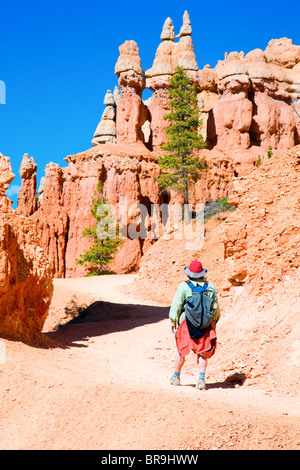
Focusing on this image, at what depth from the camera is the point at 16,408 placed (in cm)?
523

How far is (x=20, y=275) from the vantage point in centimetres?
762

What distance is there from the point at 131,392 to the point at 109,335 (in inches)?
264

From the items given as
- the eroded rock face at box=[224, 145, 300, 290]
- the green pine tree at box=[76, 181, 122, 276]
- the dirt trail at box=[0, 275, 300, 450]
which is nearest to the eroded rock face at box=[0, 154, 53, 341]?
the dirt trail at box=[0, 275, 300, 450]

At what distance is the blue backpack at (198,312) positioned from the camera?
5734mm

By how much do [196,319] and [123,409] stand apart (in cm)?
149

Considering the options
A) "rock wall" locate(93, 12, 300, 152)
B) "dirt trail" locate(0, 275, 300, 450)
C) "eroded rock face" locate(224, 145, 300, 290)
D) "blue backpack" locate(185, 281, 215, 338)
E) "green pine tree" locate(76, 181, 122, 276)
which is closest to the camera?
"dirt trail" locate(0, 275, 300, 450)

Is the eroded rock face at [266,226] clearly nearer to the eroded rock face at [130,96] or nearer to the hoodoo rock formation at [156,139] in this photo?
the hoodoo rock formation at [156,139]

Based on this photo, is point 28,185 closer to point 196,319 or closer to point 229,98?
point 229,98

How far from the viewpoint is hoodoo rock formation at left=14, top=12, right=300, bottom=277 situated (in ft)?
112

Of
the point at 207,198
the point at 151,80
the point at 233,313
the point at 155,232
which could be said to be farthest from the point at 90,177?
the point at 233,313

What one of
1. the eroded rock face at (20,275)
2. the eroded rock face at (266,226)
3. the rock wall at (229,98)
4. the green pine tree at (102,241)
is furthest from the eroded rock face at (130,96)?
the eroded rock face at (20,275)

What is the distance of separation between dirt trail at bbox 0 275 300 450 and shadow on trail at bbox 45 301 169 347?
4180mm

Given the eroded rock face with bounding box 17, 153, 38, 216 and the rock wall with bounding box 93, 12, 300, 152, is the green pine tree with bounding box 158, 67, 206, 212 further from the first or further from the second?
the eroded rock face with bounding box 17, 153, 38, 216
